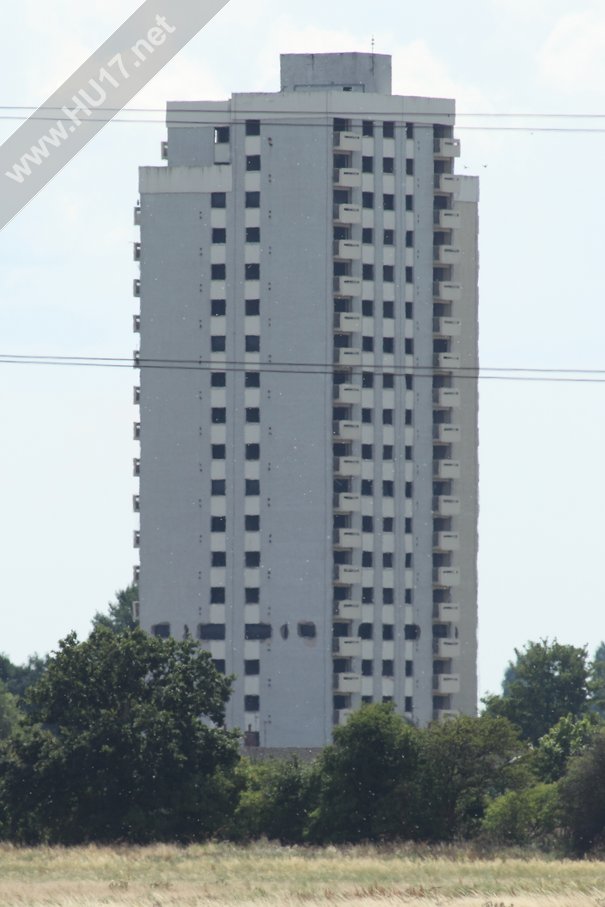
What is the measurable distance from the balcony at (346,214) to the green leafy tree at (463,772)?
87141 mm

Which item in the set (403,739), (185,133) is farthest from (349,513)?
(403,739)

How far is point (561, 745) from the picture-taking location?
123m

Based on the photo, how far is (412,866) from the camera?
222 feet

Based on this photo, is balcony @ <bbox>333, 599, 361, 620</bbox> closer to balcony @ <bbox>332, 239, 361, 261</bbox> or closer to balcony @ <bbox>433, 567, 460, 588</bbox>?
balcony @ <bbox>433, 567, 460, 588</bbox>

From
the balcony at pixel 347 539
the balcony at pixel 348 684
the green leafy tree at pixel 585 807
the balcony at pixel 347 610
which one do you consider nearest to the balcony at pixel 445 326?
the balcony at pixel 347 539

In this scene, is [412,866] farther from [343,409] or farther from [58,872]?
[343,409]

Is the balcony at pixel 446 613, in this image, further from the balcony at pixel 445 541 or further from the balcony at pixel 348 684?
the balcony at pixel 348 684

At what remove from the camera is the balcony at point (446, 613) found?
168250 mm

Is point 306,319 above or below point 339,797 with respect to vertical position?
above

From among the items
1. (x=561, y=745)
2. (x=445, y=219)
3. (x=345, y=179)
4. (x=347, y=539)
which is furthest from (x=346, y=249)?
(x=561, y=745)

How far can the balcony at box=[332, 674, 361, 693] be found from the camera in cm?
16025

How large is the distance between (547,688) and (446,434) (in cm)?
2604

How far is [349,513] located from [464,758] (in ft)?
265

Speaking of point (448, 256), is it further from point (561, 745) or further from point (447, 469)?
point (561, 745)
